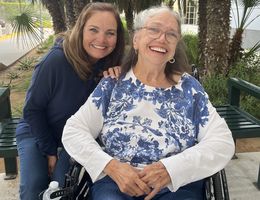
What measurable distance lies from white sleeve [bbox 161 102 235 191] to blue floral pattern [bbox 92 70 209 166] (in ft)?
0.36

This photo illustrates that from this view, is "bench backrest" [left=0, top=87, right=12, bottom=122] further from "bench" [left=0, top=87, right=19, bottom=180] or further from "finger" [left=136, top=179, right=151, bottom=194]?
"finger" [left=136, top=179, right=151, bottom=194]

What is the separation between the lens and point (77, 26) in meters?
2.09

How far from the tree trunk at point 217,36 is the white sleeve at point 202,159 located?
3491mm

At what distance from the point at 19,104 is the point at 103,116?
15.2 ft

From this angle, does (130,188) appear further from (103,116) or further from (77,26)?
(77,26)

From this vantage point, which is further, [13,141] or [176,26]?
[13,141]

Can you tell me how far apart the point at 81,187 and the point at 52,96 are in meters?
0.54

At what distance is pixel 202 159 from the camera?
1730 millimetres

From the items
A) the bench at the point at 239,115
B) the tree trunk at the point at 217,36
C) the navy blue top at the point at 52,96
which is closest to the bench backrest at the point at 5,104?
the navy blue top at the point at 52,96

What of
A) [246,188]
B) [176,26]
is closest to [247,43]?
[246,188]

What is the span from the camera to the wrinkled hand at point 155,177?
5.48 feet

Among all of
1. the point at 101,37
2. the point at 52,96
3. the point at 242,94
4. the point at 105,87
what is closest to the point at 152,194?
the point at 105,87

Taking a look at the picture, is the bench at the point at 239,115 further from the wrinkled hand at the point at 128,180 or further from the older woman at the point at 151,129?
the wrinkled hand at the point at 128,180

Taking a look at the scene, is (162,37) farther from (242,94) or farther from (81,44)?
(242,94)
